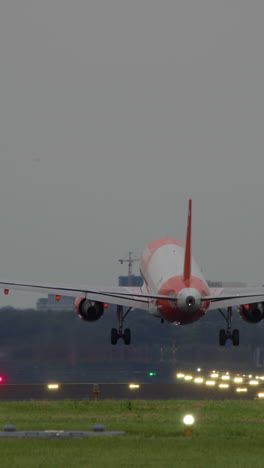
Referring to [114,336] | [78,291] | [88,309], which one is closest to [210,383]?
[114,336]

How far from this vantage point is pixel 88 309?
83938mm

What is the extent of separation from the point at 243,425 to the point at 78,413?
404 inches

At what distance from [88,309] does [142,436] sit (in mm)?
41625

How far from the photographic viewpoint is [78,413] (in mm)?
56062

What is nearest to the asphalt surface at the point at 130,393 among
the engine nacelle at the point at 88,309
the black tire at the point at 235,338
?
the black tire at the point at 235,338

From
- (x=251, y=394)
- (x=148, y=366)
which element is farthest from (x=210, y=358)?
(x=251, y=394)

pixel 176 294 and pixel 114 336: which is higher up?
pixel 114 336

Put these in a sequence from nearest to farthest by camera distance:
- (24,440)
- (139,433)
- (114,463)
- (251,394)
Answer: (114,463) < (24,440) < (139,433) < (251,394)

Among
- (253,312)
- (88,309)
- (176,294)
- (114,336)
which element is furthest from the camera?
(114,336)

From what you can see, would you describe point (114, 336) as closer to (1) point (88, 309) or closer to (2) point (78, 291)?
(1) point (88, 309)

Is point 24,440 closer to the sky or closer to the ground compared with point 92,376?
closer to the ground

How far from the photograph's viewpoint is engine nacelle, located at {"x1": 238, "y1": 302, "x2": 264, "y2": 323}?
84.2 metres

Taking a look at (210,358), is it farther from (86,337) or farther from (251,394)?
(251,394)

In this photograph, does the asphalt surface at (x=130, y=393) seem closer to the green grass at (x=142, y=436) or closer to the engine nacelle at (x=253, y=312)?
the engine nacelle at (x=253, y=312)
